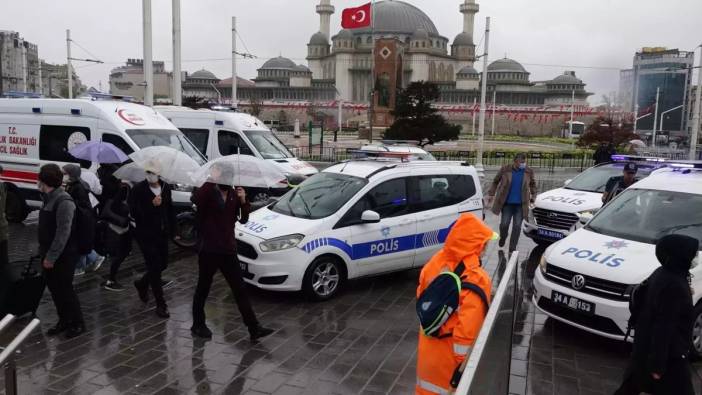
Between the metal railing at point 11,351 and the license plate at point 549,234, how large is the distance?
8796mm

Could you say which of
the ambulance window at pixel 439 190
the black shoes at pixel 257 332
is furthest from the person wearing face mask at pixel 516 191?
the black shoes at pixel 257 332

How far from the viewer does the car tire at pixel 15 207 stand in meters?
11.9

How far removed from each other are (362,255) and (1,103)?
9.61m

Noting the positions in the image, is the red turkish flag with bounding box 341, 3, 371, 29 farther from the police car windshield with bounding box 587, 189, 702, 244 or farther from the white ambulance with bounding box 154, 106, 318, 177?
the police car windshield with bounding box 587, 189, 702, 244

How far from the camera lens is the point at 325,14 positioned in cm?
12631

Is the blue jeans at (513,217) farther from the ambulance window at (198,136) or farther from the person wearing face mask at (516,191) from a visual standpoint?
the ambulance window at (198,136)

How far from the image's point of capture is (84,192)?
23.1 ft

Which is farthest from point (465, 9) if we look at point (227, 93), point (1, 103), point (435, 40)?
point (1, 103)

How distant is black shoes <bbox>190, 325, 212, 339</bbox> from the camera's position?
612cm

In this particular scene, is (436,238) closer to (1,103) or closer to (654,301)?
(654,301)

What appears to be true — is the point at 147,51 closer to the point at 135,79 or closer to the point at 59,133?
the point at 59,133

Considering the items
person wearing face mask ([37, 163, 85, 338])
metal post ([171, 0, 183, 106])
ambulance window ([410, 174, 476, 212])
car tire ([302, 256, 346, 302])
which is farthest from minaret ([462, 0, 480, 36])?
person wearing face mask ([37, 163, 85, 338])

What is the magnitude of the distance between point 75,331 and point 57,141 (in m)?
6.74

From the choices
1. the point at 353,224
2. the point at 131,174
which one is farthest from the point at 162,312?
the point at 353,224
